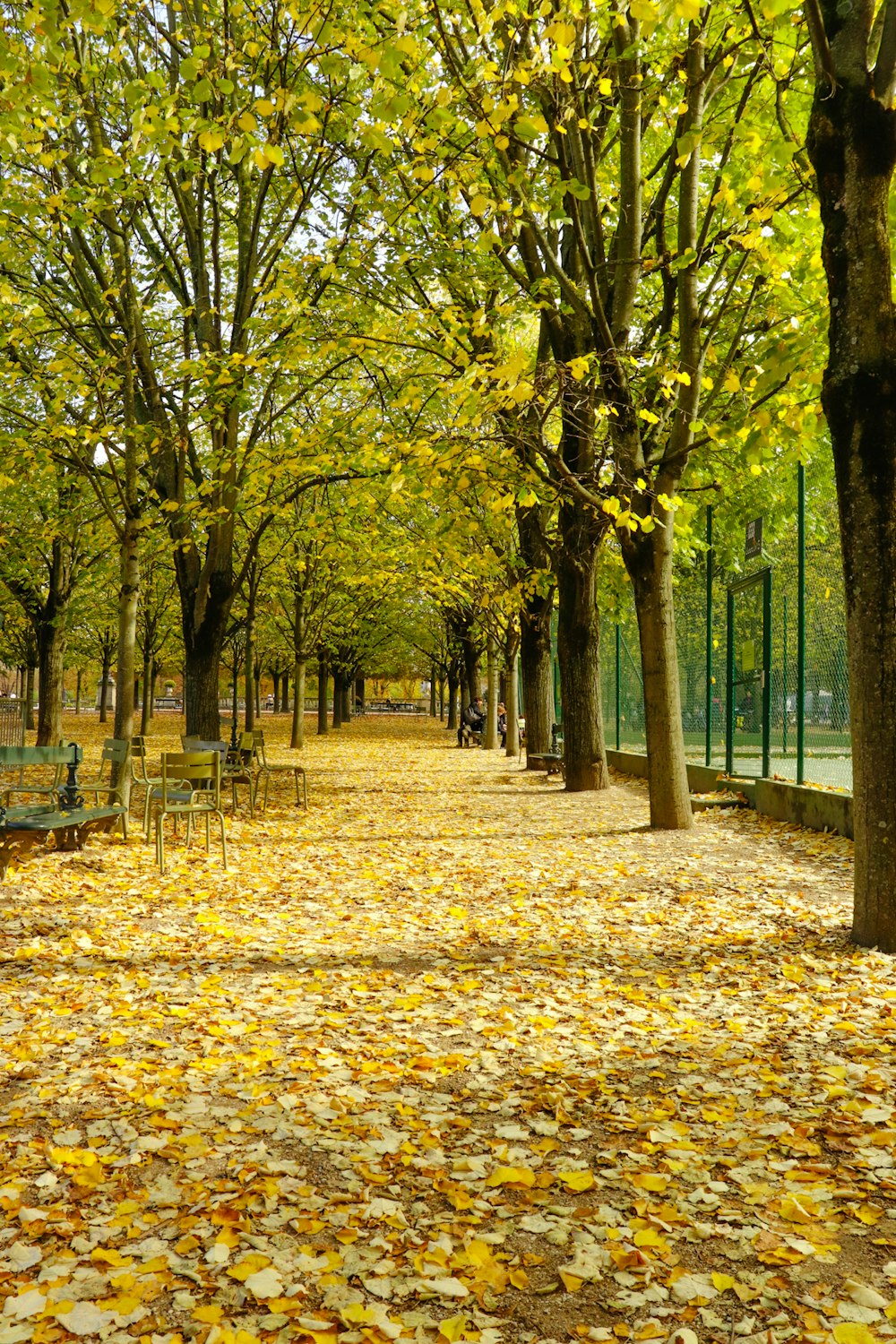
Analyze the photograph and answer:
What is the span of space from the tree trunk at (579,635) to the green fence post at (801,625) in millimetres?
3731

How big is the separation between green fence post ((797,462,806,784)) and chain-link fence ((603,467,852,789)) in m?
0.01

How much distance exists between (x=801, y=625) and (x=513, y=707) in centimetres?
1286

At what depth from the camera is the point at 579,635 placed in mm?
14688

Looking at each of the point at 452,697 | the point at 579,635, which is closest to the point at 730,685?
the point at 579,635

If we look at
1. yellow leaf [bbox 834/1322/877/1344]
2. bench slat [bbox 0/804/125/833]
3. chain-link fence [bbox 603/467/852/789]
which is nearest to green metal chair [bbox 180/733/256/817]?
bench slat [bbox 0/804/125/833]

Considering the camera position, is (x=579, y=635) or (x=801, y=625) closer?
(x=801, y=625)

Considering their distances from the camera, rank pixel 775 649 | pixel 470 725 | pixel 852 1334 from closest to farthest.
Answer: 1. pixel 852 1334
2. pixel 775 649
3. pixel 470 725

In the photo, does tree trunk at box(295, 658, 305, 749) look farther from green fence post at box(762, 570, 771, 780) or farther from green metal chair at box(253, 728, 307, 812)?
green fence post at box(762, 570, 771, 780)

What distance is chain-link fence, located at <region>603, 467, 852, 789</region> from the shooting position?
418 inches

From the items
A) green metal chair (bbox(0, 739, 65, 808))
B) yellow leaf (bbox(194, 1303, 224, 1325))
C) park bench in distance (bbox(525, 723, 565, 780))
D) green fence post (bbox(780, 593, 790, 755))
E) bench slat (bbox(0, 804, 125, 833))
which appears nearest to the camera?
yellow leaf (bbox(194, 1303, 224, 1325))

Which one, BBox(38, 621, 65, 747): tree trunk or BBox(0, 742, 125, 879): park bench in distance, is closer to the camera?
BBox(0, 742, 125, 879): park bench in distance

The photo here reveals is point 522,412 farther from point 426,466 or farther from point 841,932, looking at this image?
point 841,932

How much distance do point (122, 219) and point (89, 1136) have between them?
1197cm

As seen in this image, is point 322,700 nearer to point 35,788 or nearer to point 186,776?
point 35,788
